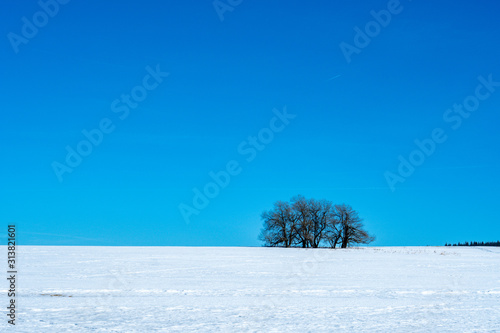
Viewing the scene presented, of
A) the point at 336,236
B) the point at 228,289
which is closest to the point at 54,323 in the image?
the point at 228,289

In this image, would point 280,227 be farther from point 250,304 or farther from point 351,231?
point 250,304

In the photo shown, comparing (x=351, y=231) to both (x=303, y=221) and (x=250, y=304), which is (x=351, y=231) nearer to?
(x=303, y=221)

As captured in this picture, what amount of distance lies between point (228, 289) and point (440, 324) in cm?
666

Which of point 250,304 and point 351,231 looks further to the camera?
point 351,231

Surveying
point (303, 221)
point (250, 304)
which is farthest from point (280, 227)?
point (250, 304)

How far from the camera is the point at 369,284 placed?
51.9ft

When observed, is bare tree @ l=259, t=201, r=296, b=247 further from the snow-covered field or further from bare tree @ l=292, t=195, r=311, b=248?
the snow-covered field

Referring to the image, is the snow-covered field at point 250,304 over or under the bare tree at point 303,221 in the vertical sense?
under

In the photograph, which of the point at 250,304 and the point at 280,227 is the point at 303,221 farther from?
the point at 250,304

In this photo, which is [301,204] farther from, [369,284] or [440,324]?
[440,324]

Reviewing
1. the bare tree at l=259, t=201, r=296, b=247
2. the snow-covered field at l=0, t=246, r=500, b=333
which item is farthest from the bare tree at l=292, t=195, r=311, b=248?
the snow-covered field at l=0, t=246, r=500, b=333

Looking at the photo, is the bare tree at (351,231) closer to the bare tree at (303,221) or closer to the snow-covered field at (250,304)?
the bare tree at (303,221)

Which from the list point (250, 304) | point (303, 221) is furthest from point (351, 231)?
point (250, 304)

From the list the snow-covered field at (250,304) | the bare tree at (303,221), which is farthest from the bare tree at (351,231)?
the snow-covered field at (250,304)
